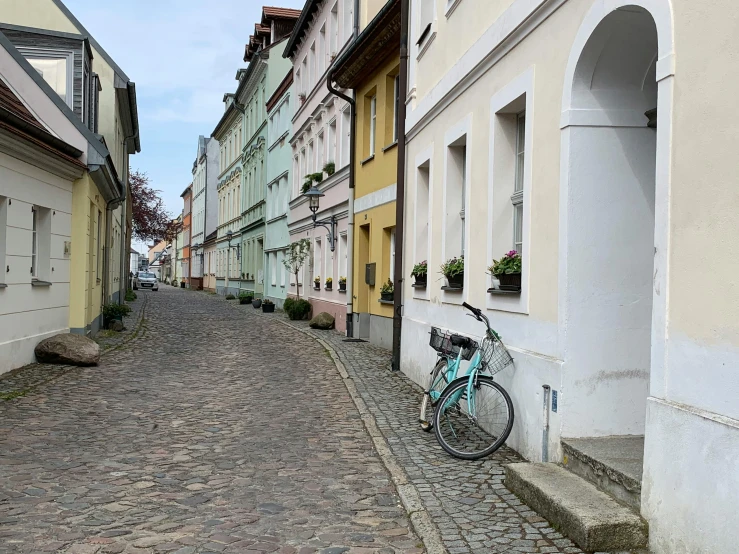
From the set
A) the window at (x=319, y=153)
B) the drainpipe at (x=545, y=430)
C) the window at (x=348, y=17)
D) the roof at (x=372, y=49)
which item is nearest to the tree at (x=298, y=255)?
the window at (x=319, y=153)

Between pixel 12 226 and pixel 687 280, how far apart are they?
10104mm

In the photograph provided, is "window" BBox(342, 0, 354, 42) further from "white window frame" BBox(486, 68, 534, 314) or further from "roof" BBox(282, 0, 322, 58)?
"white window frame" BBox(486, 68, 534, 314)

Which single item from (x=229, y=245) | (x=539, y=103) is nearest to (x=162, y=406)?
(x=539, y=103)

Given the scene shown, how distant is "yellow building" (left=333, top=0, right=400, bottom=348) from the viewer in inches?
600

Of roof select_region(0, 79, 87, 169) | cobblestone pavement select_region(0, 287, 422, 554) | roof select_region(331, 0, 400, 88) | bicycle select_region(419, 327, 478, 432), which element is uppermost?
roof select_region(331, 0, 400, 88)

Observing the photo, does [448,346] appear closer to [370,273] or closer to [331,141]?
[370,273]

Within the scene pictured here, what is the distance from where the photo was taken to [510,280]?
7051 millimetres

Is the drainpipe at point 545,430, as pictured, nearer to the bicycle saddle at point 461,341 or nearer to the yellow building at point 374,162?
the bicycle saddle at point 461,341

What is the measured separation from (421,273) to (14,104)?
690cm

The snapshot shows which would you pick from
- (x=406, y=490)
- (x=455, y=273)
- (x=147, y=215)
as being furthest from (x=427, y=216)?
(x=147, y=215)

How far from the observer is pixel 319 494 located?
5.74 metres

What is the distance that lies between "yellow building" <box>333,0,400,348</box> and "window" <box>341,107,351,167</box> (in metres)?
1.63

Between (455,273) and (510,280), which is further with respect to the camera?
(455,273)

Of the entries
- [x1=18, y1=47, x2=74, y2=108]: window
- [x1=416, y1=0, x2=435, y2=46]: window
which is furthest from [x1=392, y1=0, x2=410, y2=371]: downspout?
[x1=18, y1=47, x2=74, y2=108]: window
